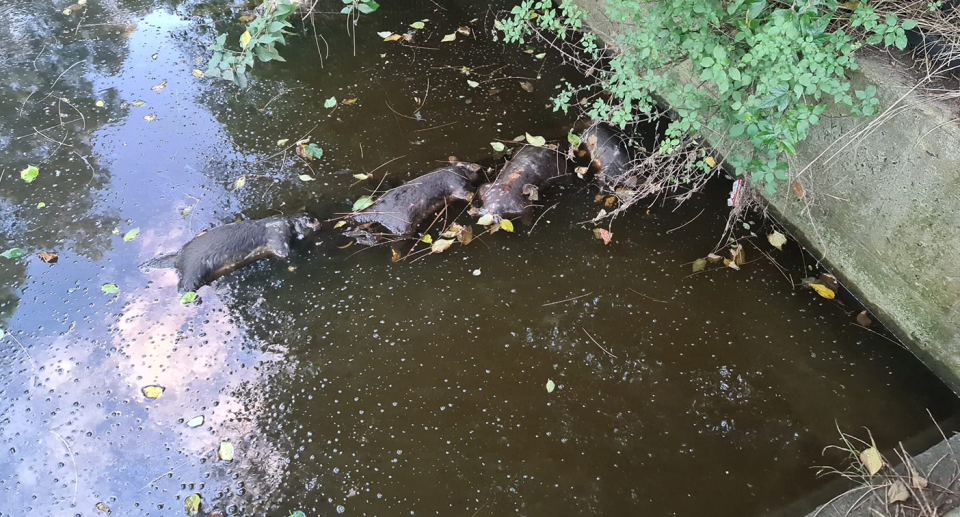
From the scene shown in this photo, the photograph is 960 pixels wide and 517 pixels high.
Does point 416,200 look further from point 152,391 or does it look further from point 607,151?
point 152,391

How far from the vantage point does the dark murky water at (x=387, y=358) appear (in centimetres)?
231

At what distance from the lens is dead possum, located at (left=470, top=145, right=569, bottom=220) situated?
11.0ft

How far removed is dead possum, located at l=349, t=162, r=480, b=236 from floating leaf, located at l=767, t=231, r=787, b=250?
182cm

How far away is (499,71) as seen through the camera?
4.40 m

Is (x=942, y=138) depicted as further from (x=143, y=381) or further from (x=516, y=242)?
(x=143, y=381)

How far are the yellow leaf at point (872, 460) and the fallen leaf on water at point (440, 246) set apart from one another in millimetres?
2243

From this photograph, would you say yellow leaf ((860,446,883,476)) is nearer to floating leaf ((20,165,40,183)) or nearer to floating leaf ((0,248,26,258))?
floating leaf ((0,248,26,258))

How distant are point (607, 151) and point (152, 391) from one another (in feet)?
9.75

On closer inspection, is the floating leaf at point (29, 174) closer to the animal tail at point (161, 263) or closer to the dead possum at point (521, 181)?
the animal tail at point (161, 263)

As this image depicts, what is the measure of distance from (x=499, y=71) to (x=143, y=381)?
330cm

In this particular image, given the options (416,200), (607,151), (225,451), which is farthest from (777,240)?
(225,451)

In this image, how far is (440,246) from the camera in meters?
3.18

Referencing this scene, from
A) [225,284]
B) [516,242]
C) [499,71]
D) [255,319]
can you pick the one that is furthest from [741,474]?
[499,71]

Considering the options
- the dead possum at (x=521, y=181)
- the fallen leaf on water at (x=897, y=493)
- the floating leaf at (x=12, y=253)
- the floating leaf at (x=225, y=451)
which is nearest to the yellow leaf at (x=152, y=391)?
the floating leaf at (x=225, y=451)
